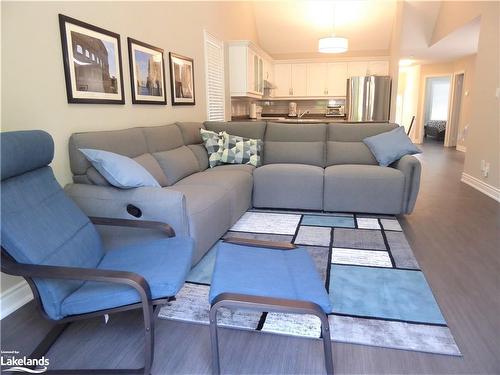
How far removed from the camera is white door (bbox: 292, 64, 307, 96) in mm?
7848

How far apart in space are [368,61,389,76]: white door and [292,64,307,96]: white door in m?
1.40

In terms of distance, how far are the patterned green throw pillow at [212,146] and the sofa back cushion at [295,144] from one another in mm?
Answer: 570

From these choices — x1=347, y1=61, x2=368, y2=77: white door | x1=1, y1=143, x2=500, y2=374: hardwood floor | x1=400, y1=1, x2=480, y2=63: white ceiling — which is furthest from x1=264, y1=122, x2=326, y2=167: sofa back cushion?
x1=347, y1=61, x2=368, y2=77: white door

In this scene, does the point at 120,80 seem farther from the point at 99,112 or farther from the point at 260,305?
the point at 260,305

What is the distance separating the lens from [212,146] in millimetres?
3861

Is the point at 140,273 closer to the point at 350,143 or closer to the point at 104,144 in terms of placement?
the point at 104,144

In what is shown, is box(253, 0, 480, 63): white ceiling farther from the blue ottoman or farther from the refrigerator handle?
the blue ottoman

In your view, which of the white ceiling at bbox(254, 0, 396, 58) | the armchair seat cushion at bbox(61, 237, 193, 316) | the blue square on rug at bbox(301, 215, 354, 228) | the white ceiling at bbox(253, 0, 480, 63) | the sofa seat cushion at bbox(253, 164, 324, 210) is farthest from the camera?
the white ceiling at bbox(254, 0, 396, 58)

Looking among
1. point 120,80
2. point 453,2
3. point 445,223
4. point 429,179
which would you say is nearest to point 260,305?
point 120,80

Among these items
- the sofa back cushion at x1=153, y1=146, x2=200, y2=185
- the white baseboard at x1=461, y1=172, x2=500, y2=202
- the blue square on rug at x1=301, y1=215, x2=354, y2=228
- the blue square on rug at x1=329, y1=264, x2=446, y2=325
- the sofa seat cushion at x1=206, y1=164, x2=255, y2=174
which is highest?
the sofa back cushion at x1=153, y1=146, x2=200, y2=185

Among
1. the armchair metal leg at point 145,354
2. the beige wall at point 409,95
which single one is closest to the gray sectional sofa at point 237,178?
the armchair metal leg at point 145,354

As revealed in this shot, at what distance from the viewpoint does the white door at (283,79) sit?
7.92m

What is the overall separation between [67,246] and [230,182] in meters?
1.64

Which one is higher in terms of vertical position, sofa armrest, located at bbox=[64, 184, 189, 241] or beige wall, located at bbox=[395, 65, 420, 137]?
beige wall, located at bbox=[395, 65, 420, 137]
